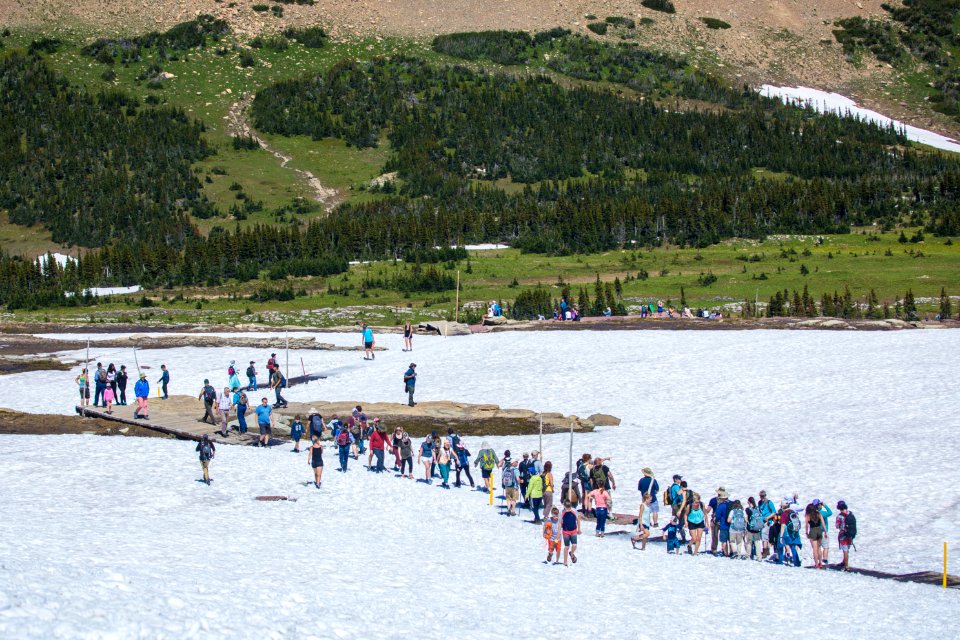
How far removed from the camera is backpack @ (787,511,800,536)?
2222 cm

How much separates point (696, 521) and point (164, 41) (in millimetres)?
154517

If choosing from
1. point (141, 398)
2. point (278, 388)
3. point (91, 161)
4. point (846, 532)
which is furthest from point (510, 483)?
point (91, 161)

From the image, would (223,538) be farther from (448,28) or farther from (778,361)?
(448,28)

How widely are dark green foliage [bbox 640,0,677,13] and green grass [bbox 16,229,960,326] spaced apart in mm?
109058

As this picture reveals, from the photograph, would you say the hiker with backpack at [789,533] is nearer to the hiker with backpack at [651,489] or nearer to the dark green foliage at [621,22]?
the hiker with backpack at [651,489]

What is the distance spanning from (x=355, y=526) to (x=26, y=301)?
6295 cm

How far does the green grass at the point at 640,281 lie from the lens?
6700cm

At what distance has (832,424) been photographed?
32.6m

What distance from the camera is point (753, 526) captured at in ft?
74.1

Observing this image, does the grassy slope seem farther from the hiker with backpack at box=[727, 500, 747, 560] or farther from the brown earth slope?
the brown earth slope

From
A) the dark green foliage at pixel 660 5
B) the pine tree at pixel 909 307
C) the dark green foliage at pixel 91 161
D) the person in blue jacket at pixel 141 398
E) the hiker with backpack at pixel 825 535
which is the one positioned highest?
the dark green foliage at pixel 660 5

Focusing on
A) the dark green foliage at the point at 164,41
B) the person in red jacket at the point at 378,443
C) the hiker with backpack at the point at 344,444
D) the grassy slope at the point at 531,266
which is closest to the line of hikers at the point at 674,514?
the hiker with backpack at the point at 344,444

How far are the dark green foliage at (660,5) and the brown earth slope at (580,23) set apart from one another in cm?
150

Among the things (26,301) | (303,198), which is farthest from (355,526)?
(303,198)
